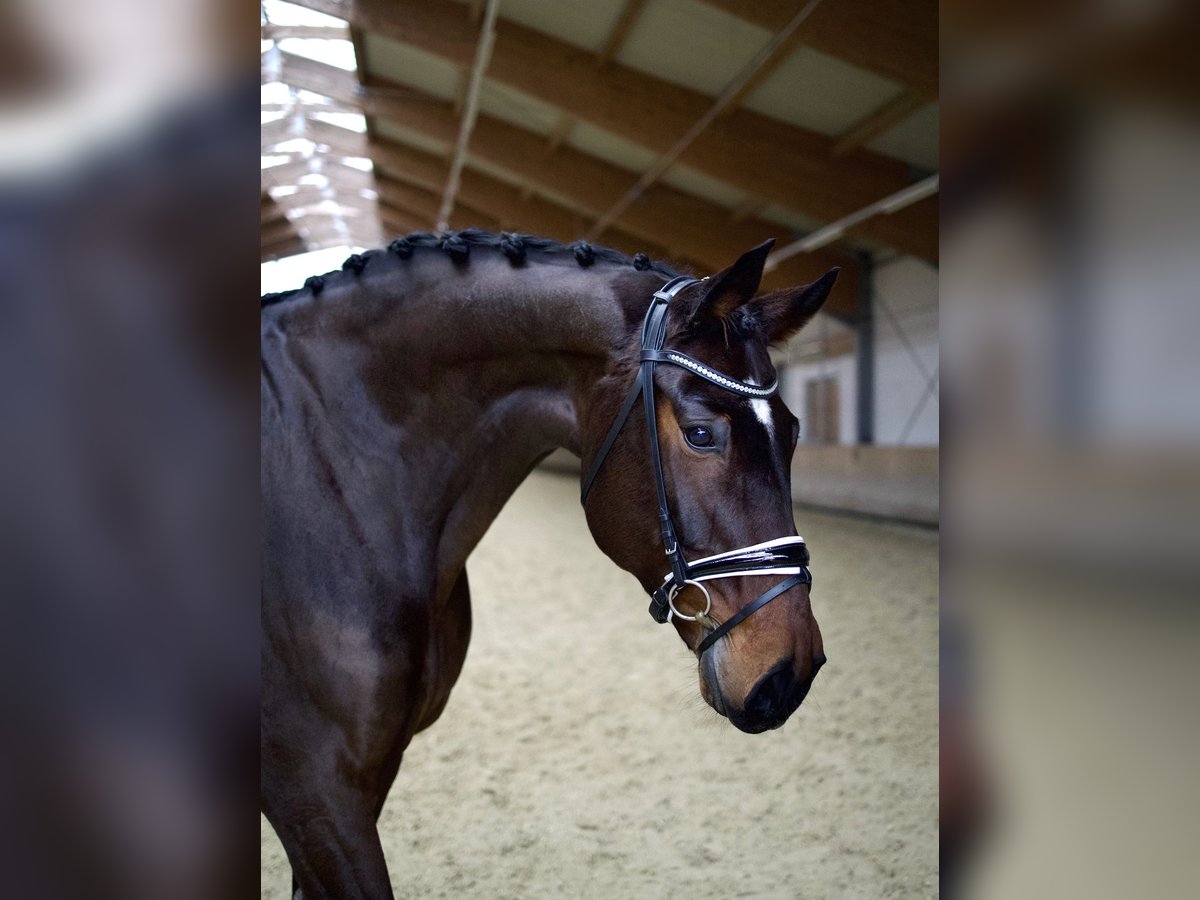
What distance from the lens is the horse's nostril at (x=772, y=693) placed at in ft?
4.35

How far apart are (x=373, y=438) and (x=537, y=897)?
77.3 inches

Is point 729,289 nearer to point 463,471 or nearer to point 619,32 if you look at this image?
point 463,471

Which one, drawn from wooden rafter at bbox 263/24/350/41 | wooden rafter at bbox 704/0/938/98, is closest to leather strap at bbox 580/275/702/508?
wooden rafter at bbox 704/0/938/98

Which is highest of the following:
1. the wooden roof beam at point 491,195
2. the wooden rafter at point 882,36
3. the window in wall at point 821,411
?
the wooden roof beam at point 491,195

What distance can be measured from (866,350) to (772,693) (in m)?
11.7

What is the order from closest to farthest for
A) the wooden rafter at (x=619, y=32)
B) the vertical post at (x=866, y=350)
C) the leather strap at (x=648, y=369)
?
1. the leather strap at (x=648, y=369)
2. the wooden rafter at (x=619, y=32)
3. the vertical post at (x=866, y=350)

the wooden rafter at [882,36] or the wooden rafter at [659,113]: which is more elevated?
the wooden rafter at [659,113]

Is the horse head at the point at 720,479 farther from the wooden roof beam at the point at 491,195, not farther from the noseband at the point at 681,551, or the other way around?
the wooden roof beam at the point at 491,195

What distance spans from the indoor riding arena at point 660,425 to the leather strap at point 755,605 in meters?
0.10

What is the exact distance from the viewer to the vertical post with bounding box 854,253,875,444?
12.1 metres

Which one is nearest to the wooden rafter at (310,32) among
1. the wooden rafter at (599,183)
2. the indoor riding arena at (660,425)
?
the indoor riding arena at (660,425)

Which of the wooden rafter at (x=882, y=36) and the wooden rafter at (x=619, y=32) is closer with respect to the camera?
the wooden rafter at (x=882, y=36)
